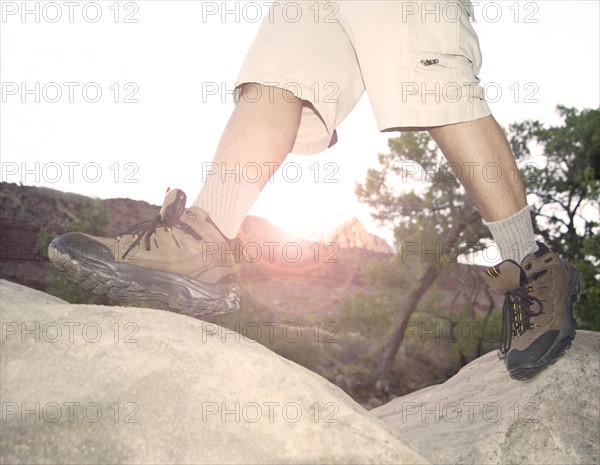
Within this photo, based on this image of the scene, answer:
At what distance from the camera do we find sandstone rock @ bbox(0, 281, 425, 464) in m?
1.03

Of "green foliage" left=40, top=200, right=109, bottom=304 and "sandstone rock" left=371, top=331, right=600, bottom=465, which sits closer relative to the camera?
"sandstone rock" left=371, top=331, right=600, bottom=465

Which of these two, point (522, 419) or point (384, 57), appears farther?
point (522, 419)

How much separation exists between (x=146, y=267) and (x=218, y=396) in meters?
0.66

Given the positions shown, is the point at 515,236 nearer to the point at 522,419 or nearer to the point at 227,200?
the point at 522,419

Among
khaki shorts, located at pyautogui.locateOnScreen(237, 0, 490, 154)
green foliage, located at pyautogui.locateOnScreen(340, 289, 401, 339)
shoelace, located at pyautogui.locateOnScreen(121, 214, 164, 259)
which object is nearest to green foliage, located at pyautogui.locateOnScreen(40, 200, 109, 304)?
green foliage, located at pyautogui.locateOnScreen(340, 289, 401, 339)

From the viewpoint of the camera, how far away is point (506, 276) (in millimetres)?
1946

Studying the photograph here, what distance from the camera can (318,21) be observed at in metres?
1.92

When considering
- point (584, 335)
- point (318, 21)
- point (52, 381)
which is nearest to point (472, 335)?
point (584, 335)

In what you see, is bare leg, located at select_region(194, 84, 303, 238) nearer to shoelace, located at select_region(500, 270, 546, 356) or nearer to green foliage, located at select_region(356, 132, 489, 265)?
shoelace, located at select_region(500, 270, 546, 356)

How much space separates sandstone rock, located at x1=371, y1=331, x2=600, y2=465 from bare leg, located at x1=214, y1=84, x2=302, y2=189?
0.95 meters

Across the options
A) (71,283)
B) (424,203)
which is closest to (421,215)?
(424,203)

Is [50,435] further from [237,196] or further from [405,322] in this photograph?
[405,322]

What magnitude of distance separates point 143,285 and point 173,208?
24 cm

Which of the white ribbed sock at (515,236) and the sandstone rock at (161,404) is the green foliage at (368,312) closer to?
the white ribbed sock at (515,236)
